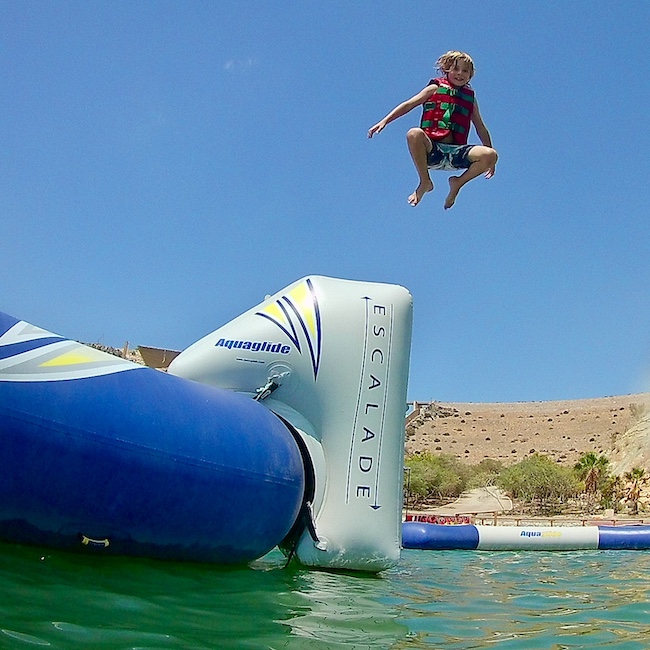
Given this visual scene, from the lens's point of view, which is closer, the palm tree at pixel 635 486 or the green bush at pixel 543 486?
the palm tree at pixel 635 486

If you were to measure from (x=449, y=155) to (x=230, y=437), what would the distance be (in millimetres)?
2266

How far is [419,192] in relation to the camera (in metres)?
4.81

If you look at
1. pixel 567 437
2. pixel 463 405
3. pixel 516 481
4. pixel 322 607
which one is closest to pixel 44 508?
pixel 322 607

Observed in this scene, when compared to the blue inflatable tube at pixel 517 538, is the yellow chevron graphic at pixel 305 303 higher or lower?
higher

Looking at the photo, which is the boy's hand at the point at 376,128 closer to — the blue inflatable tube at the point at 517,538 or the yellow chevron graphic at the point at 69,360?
the yellow chevron graphic at the point at 69,360

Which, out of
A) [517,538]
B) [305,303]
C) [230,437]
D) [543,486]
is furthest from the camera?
[543,486]

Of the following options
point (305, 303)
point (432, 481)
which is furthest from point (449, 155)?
point (432, 481)

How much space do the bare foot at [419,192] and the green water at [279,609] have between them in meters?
2.44

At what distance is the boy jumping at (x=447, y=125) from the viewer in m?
4.71

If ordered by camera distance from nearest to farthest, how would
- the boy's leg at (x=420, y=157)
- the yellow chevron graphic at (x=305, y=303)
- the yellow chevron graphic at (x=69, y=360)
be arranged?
the yellow chevron graphic at (x=69, y=360) → the boy's leg at (x=420, y=157) → the yellow chevron graphic at (x=305, y=303)

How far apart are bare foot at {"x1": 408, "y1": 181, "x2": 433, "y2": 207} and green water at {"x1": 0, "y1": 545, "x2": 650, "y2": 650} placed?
8.02 feet

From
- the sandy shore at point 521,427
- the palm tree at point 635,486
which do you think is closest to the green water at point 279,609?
the palm tree at point 635,486

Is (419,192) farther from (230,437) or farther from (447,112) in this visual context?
(230,437)

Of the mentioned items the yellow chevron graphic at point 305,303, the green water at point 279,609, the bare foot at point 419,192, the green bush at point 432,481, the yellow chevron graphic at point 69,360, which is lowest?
the green bush at point 432,481
